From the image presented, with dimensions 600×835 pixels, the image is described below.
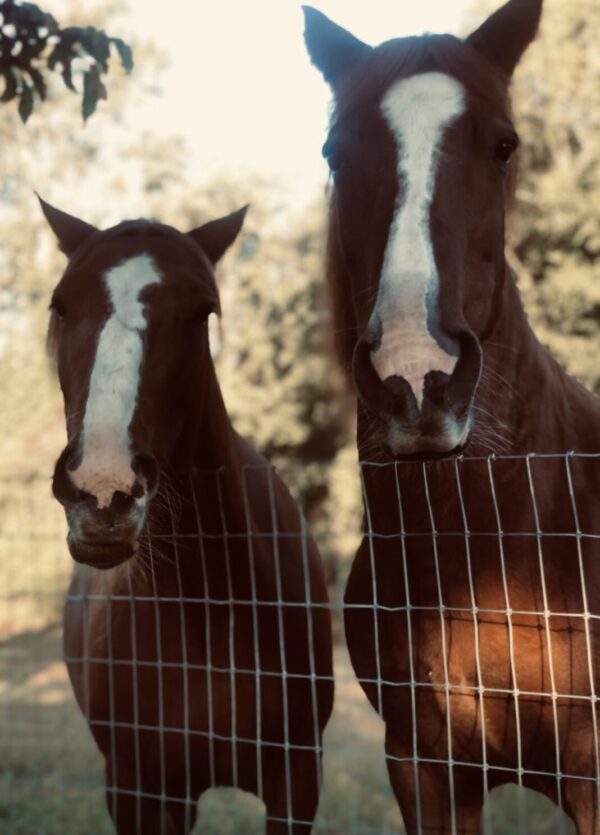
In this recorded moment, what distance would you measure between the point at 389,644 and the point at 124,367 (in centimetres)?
106

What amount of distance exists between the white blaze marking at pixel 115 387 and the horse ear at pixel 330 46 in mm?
783

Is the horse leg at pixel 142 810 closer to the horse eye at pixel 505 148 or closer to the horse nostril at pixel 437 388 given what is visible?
the horse nostril at pixel 437 388

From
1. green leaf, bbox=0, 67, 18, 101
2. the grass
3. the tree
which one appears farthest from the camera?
the tree

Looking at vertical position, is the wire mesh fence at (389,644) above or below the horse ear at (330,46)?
below

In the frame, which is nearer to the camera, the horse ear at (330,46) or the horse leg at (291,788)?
the horse ear at (330,46)

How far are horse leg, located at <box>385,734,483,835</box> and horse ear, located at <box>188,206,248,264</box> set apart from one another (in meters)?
1.80

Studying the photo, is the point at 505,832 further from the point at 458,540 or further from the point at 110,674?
the point at 458,540

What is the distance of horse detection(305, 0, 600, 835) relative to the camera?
76.1 inches

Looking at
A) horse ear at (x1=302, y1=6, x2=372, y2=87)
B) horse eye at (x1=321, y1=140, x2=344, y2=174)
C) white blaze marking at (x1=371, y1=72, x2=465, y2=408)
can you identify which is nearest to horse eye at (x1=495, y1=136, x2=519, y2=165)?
white blaze marking at (x1=371, y1=72, x2=465, y2=408)

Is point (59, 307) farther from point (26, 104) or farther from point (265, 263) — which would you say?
point (265, 263)

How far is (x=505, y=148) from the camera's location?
225cm

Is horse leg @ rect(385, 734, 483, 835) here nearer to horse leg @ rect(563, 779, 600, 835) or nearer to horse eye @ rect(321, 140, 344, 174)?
horse leg @ rect(563, 779, 600, 835)

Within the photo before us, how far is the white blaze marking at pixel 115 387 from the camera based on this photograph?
7.47ft

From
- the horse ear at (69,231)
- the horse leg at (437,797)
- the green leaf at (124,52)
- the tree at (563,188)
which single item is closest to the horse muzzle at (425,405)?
the horse leg at (437,797)
